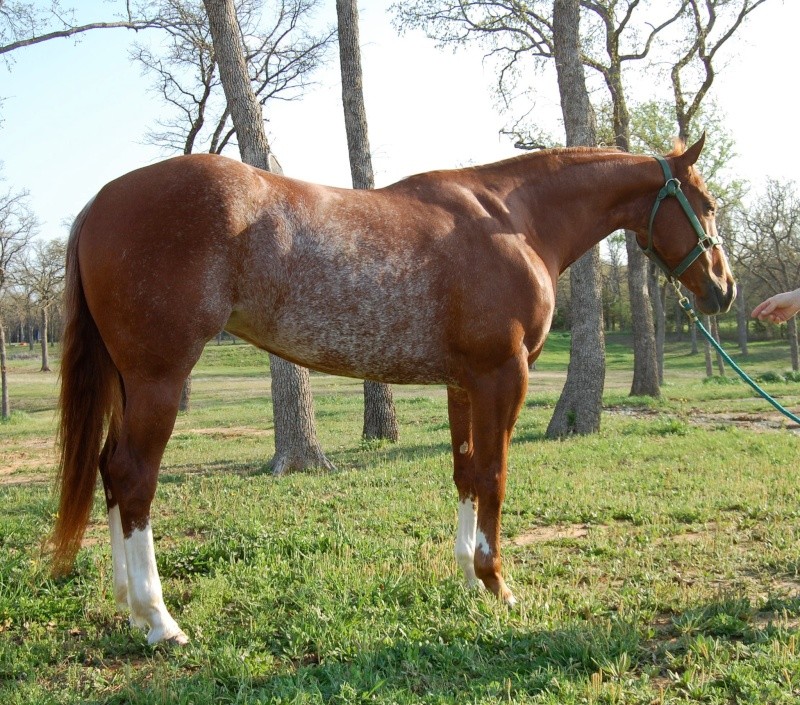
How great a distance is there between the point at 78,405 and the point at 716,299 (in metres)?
4.02

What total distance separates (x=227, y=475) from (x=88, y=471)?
4546 mm

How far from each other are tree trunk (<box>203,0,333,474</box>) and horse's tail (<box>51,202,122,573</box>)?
4543mm

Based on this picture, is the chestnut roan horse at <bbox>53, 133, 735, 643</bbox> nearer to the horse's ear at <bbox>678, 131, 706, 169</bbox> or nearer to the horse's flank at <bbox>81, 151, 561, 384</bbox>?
the horse's flank at <bbox>81, 151, 561, 384</bbox>

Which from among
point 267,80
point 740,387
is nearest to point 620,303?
point 740,387

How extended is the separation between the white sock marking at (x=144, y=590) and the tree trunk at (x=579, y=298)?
834cm

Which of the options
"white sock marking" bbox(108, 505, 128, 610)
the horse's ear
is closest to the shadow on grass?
"white sock marking" bbox(108, 505, 128, 610)

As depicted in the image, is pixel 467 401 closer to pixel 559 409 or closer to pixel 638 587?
pixel 638 587

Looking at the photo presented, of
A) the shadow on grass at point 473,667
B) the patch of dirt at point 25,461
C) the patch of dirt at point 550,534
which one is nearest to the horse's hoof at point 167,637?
the shadow on grass at point 473,667

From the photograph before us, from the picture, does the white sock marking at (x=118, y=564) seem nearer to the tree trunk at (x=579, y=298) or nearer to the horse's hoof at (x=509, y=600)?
the horse's hoof at (x=509, y=600)

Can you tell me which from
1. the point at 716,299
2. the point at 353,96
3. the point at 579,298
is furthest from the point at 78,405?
the point at 579,298

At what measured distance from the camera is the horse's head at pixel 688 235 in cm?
444

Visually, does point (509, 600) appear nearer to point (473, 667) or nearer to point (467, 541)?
point (467, 541)

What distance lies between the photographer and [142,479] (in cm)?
327

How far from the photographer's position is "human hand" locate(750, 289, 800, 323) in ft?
13.2
